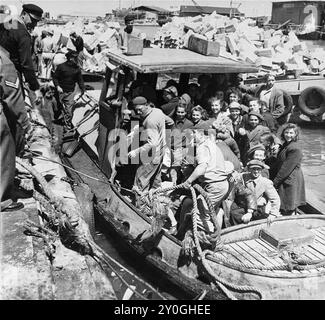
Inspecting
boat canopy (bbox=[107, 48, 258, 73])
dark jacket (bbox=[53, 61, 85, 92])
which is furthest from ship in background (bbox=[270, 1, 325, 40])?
boat canopy (bbox=[107, 48, 258, 73])

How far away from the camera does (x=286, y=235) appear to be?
4977 millimetres

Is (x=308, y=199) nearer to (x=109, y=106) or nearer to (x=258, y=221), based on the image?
(x=258, y=221)

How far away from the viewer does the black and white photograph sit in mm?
4125

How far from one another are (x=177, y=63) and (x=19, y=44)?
6.76 ft

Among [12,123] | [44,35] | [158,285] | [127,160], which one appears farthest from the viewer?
[44,35]

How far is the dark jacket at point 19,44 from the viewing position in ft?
17.1

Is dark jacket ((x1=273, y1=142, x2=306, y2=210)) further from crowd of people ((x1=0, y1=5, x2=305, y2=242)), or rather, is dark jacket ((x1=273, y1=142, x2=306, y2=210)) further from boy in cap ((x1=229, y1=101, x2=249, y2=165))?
boy in cap ((x1=229, y1=101, x2=249, y2=165))

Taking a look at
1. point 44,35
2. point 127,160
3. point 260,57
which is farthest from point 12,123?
point 44,35

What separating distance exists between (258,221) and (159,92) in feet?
10.0

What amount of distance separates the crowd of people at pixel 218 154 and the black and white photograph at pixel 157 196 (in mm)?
18

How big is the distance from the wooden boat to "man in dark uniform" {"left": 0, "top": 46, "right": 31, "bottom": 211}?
1.73 meters

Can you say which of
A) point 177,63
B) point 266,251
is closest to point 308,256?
point 266,251

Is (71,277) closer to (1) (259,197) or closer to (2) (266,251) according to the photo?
(2) (266,251)

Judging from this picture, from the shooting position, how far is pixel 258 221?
5113mm
